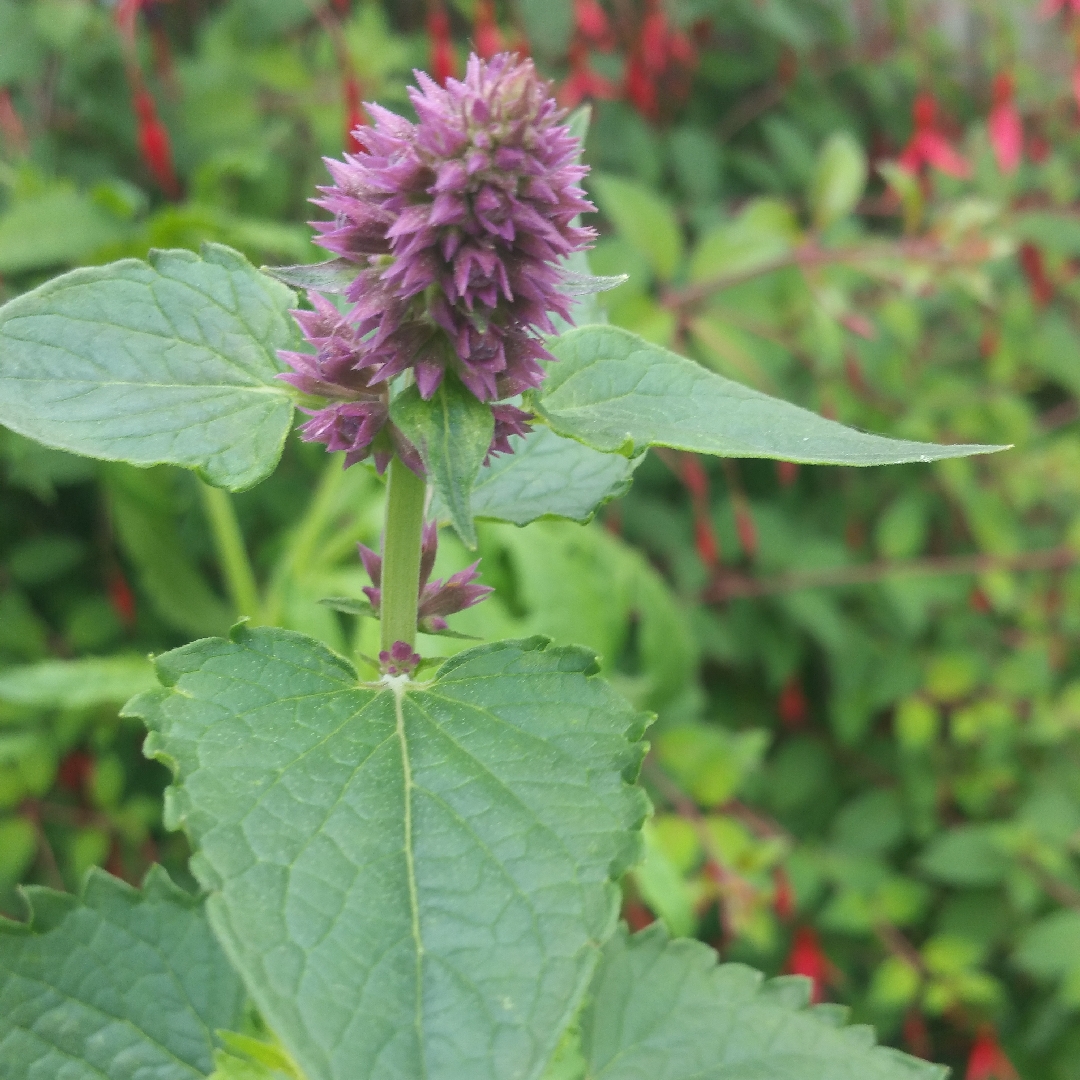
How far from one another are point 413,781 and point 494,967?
0.10 m

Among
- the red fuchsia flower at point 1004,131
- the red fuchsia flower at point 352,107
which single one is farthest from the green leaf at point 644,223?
the red fuchsia flower at point 1004,131

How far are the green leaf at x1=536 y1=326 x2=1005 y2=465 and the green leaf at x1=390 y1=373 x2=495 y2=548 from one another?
44 millimetres

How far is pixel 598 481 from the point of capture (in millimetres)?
678

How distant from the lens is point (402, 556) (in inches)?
24.2

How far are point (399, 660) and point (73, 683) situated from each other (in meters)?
0.78

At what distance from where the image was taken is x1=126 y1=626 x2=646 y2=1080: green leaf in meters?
0.41

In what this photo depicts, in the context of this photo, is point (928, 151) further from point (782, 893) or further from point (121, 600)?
point (121, 600)

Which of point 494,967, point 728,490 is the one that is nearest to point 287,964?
point 494,967

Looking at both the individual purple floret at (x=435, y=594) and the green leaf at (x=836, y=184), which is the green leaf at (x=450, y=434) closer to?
the individual purple floret at (x=435, y=594)

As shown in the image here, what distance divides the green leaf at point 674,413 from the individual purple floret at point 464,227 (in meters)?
0.04

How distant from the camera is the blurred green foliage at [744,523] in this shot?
4.88 ft

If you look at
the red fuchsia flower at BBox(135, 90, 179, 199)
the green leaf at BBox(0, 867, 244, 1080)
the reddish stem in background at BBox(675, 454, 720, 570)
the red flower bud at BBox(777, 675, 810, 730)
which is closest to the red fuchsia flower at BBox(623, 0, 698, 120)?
the reddish stem in background at BBox(675, 454, 720, 570)

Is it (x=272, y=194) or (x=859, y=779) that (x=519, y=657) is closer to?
(x=272, y=194)

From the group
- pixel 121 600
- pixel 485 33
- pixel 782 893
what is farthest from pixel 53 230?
pixel 782 893
